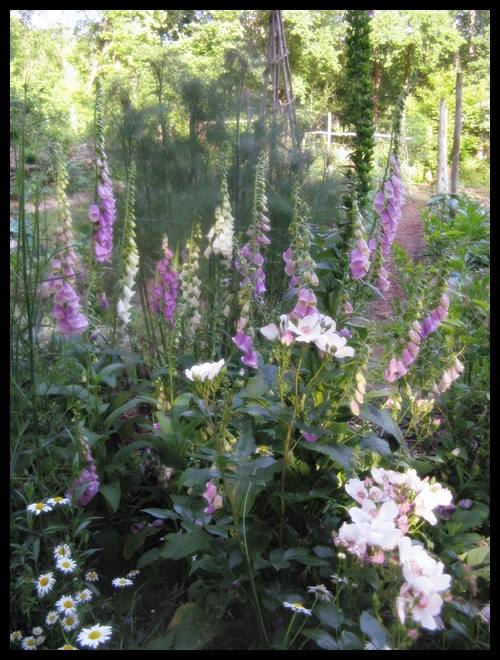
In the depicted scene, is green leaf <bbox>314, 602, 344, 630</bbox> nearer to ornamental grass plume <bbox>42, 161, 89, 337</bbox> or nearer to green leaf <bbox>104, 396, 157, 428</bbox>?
green leaf <bbox>104, 396, 157, 428</bbox>

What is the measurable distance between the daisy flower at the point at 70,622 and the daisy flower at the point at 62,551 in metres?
0.14

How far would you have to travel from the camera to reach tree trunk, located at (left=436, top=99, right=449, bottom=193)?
13.3 ft

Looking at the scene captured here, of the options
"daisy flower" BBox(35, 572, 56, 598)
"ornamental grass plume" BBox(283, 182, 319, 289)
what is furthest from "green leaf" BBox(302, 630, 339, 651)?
"ornamental grass plume" BBox(283, 182, 319, 289)

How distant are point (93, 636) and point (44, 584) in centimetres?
21

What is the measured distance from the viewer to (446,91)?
12.9 ft

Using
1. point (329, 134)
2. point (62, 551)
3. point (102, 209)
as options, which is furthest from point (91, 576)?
point (329, 134)

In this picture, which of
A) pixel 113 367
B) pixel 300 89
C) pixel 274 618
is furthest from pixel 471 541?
pixel 300 89

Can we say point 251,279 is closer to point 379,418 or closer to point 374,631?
point 379,418

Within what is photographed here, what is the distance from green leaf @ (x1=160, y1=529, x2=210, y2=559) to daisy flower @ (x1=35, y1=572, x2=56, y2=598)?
0.85 ft

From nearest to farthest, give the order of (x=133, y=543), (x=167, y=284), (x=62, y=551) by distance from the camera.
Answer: (x=62, y=551) < (x=133, y=543) < (x=167, y=284)

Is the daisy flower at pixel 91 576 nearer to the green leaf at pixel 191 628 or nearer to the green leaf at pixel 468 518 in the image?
the green leaf at pixel 191 628

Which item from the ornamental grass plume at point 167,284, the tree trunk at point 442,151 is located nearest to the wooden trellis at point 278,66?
the tree trunk at point 442,151

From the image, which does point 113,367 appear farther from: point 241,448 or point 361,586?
point 361,586

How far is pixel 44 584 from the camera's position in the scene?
55.4 inches
